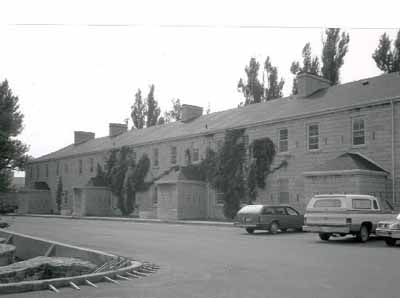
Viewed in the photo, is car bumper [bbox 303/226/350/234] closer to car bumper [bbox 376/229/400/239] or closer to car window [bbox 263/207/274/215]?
car bumper [bbox 376/229/400/239]

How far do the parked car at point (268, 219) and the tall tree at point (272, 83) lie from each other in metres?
33.1

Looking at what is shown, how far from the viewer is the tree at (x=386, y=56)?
44406 millimetres

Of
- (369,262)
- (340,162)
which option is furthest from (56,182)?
(369,262)

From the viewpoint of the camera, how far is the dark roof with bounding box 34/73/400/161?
3018 centimetres

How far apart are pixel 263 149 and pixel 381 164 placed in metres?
8.71

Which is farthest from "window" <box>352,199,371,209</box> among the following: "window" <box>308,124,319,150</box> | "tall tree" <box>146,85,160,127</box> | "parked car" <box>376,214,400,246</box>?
"tall tree" <box>146,85,160,127</box>

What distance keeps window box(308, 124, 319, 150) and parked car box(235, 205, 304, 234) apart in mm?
7462

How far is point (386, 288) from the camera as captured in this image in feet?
29.7

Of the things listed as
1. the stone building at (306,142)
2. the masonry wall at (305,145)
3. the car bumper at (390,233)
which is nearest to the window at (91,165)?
the stone building at (306,142)

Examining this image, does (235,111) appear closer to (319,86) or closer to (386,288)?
(319,86)

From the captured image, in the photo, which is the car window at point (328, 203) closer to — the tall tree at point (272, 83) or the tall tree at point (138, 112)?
the tall tree at point (272, 83)

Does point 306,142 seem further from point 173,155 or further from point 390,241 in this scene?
point 390,241

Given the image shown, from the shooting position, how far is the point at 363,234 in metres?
19.2

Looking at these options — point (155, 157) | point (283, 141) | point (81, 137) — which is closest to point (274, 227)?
point (283, 141)
